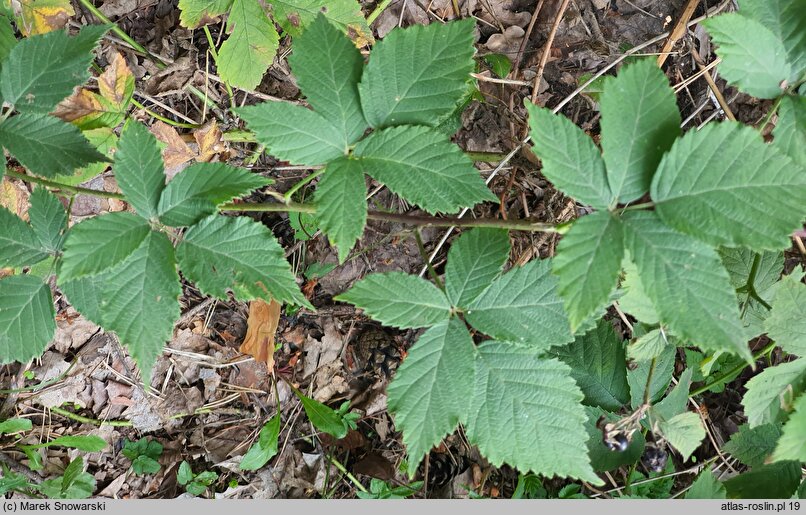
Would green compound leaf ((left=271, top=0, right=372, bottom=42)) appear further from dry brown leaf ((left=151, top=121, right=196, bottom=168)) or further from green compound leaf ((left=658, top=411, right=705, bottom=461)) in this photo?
green compound leaf ((left=658, top=411, right=705, bottom=461))

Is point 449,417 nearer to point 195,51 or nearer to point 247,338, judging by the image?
point 247,338

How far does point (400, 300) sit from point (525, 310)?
1.08 feet

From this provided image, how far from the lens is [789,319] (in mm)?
1516

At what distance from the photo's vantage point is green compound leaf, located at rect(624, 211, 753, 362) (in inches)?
43.6

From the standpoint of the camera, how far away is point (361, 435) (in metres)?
2.56

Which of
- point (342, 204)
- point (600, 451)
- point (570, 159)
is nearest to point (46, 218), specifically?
point (342, 204)

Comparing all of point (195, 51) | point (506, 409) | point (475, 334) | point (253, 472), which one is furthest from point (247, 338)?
point (506, 409)

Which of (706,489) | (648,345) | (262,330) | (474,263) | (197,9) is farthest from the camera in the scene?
(262,330)

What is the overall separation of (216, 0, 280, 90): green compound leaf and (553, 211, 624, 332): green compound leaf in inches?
59.0

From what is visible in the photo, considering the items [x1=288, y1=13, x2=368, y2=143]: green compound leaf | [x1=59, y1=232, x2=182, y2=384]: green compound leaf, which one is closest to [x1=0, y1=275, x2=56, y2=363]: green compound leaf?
[x1=59, y1=232, x2=182, y2=384]: green compound leaf

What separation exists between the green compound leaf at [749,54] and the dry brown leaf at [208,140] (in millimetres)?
1939

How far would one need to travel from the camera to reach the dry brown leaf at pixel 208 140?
248 centimetres

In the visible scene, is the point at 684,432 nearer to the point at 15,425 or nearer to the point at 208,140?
the point at 208,140

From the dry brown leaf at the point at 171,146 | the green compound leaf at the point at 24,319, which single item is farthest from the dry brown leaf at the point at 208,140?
the green compound leaf at the point at 24,319
